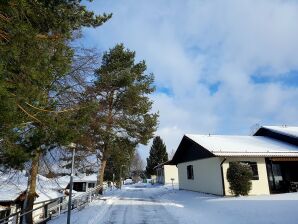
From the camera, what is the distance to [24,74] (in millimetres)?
7895

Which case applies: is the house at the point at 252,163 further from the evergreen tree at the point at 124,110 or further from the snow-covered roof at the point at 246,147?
the evergreen tree at the point at 124,110

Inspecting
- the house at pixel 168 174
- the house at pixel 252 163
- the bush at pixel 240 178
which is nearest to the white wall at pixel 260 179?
the house at pixel 252 163

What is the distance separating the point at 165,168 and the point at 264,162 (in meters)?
31.8

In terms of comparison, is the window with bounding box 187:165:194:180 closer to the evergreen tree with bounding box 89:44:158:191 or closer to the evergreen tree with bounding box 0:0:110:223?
the evergreen tree with bounding box 89:44:158:191

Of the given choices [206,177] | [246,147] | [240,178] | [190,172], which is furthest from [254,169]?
[190,172]

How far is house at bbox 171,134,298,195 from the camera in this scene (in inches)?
826

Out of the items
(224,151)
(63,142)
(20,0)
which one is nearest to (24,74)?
(20,0)

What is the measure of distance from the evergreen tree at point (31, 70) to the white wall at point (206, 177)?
47.2 feet

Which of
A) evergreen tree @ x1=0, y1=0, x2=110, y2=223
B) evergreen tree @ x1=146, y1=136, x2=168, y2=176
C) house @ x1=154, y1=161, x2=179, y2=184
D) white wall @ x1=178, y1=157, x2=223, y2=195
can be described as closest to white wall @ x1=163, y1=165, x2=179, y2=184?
house @ x1=154, y1=161, x2=179, y2=184

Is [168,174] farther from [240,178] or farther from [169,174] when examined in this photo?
[240,178]

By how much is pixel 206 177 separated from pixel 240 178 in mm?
4994

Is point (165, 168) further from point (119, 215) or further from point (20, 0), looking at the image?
point (20, 0)

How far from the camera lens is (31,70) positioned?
744 centimetres

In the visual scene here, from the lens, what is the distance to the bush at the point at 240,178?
62.6 ft
